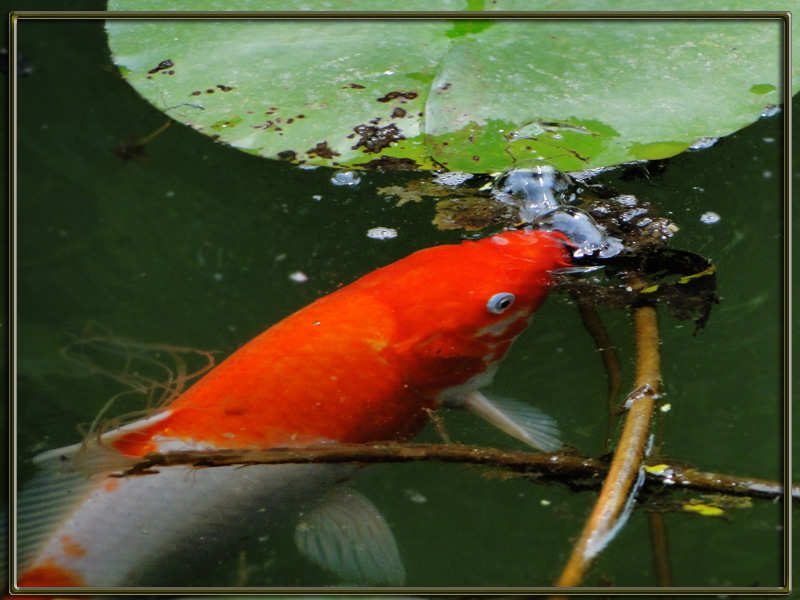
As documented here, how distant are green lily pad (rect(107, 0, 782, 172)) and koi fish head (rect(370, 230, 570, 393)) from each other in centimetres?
16

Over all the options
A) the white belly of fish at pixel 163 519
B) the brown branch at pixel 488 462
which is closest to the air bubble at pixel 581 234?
the brown branch at pixel 488 462

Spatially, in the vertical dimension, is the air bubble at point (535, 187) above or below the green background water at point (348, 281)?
above

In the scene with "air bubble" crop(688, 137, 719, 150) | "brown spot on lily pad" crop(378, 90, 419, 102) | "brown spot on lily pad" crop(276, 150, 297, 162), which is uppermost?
"brown spot on lily pad" crop(378, 90, 419, 102)

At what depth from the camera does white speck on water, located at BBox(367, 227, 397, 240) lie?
3.85ft

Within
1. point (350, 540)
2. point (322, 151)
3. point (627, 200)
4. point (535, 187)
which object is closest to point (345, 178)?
point (322, 151)

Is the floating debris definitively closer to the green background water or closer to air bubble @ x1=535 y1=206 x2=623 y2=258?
the green background water

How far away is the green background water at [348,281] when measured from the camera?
93 centimetres

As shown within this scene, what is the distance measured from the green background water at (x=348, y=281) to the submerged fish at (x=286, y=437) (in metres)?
0.04

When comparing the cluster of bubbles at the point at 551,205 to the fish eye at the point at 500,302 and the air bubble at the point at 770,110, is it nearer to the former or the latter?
the fish eye at the point at 500,302

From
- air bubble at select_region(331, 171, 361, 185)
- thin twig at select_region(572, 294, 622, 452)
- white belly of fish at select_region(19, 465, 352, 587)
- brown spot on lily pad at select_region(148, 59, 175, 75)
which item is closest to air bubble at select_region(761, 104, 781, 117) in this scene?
thin twig at select_region(572, 294, 622, 452)

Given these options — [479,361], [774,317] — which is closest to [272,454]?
[479,361]

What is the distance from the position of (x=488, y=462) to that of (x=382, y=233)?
0.48 meters

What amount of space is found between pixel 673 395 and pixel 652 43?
24.6 inches

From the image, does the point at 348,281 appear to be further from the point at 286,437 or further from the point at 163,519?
the point at 163,519
